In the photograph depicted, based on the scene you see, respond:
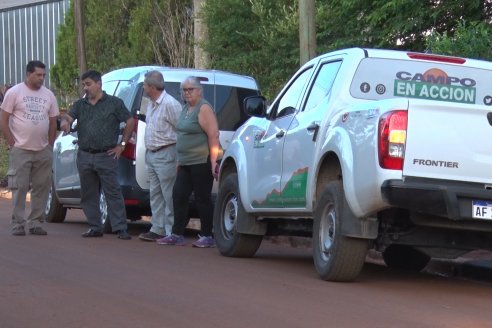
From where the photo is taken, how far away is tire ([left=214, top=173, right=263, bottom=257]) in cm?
1091

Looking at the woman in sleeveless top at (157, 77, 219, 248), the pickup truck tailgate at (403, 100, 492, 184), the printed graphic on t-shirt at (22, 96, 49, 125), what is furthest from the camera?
the printed graphic on t-shirt at (22, 96, 49, 125)

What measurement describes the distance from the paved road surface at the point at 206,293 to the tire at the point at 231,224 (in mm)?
179

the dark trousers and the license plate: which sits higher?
the license plate

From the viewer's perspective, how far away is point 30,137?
41.0ft

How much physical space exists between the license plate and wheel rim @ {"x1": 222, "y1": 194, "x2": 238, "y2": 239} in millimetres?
3608

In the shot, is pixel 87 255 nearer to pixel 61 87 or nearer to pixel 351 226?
pixel 351 226

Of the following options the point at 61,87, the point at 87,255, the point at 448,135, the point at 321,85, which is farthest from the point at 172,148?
the point at 61,87

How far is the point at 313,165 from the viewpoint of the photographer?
912 cm

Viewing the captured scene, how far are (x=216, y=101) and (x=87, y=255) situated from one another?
10.4 feet

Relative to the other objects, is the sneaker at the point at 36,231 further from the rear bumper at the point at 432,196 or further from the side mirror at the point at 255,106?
the rear bumper at the point at 432,196

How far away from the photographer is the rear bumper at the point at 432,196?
7.83 meters

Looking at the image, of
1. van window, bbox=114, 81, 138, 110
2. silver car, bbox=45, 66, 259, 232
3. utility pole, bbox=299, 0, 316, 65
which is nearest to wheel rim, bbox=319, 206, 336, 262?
silver car, bbox=45, 66, 259, 232

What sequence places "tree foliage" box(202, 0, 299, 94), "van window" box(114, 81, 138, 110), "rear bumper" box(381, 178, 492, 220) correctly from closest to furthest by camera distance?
"rear bumper" box(381, 178, 492, 220)
"van window" box(114, 81, 138, 110)
"tree foliage" box(202, 0, 299, 94)

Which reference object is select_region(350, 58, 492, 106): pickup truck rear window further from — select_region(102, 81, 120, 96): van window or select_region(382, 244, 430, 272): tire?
select_region(102, 81, 120, 96): van window
